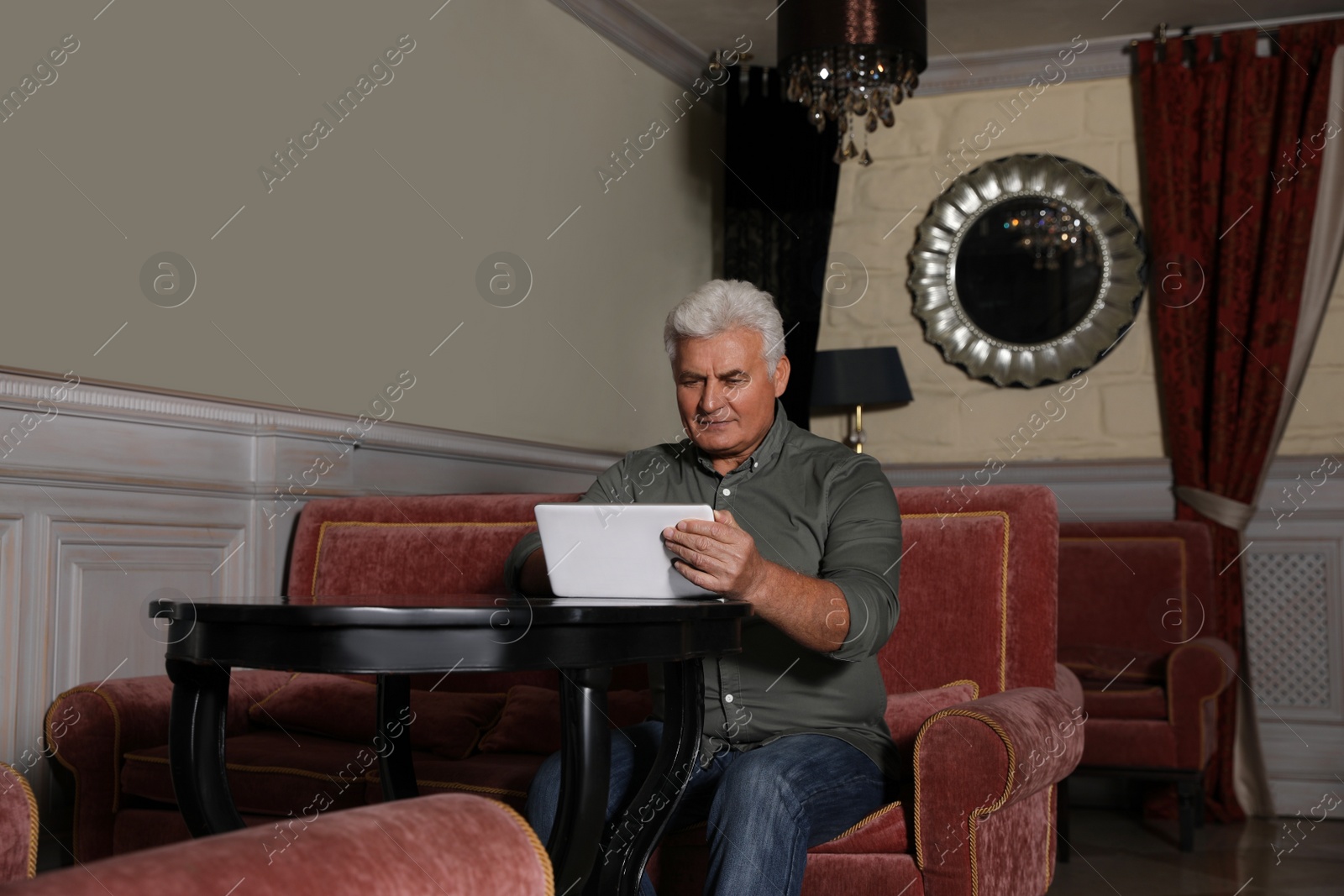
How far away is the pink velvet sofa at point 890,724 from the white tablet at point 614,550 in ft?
1.60

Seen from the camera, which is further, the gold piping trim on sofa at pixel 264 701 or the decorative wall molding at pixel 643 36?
the decorative wall molding at pixel 643 36

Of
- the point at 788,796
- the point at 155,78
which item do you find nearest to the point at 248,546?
the point at 155,78

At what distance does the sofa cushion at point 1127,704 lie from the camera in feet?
Result: 13.0

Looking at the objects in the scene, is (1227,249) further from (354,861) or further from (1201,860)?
(354,861)

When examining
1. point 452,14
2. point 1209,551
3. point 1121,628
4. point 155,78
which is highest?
point 452,14

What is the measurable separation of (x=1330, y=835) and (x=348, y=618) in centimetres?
384

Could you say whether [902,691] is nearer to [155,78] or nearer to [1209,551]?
[155,78]

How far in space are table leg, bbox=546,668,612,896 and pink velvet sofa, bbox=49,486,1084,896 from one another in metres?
0.40

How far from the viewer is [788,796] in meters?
1.70

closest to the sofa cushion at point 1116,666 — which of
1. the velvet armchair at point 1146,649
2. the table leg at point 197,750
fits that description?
the velvet armchair at point 1146,649

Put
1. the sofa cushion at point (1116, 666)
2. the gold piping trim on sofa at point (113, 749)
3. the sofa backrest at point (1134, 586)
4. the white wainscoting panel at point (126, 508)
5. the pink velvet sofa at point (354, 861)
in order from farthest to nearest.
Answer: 1. the sofa backrest at point (1134, 586)
2. the sofa cushion at point (1116, 666)
3. the white wainscoting panel at point (126, 508)
4. the gold piping trim on sofa at point (113, 749)
5. the pink velvet sofa at point (354, 861)

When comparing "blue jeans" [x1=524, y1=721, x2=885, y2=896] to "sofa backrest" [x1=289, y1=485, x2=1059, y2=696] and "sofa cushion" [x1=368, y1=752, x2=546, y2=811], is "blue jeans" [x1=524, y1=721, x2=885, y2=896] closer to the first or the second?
"sofa cushion" [x1=368, y1=752, x2=546, y2=811]

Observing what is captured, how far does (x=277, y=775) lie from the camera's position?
228 centimetres

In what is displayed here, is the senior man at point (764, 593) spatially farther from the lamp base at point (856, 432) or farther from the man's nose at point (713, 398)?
the lamp base at point (856, 432)
